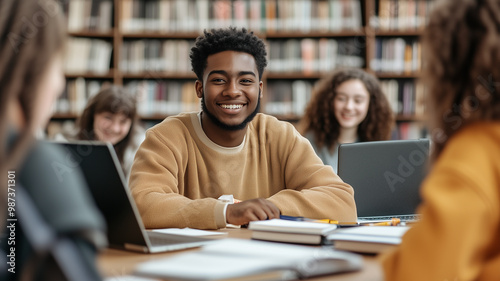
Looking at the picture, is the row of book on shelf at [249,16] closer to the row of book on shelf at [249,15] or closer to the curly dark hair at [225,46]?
the row of book on shelf at [249,15]

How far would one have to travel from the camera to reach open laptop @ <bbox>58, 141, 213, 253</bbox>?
115cm

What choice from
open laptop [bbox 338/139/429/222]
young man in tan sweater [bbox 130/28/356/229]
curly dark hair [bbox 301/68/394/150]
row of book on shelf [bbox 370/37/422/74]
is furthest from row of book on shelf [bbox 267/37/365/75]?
open laptop [bbox 338/139/429/222]

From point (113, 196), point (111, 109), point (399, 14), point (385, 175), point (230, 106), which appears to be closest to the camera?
point (113, 196)

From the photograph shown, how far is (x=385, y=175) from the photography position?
1.92 metres

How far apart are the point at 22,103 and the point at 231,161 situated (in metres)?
1.43

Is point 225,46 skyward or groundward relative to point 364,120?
skyward

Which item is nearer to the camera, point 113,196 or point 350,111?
point 113,196

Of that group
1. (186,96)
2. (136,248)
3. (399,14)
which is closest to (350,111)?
(399,14)

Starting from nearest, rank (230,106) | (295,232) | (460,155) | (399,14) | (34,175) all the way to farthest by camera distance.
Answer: (34,175) < (460,155) < (295,232) < (230,106) < (399,14)

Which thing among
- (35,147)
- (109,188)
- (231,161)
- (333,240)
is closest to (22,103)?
(35,147)

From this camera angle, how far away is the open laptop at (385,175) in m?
1.91

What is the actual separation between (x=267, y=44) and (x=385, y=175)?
8.72 ft

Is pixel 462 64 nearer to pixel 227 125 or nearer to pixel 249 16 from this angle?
pixel 227 125

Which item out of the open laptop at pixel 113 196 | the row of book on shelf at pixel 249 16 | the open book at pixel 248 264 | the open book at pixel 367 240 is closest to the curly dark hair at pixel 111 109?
the row of book on shelf at pixel 249 16
